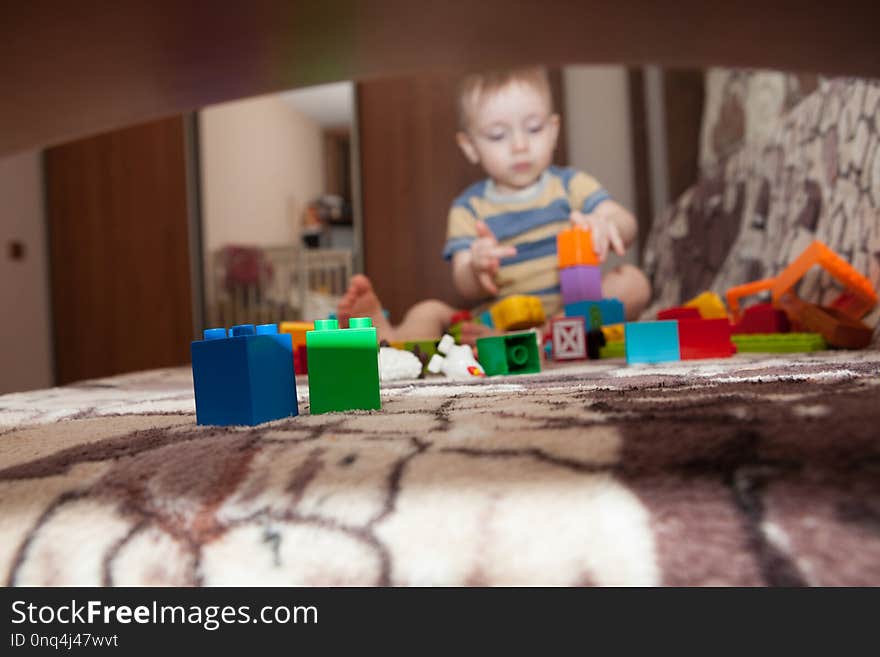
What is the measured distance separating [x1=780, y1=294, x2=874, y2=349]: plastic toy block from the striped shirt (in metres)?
0.60

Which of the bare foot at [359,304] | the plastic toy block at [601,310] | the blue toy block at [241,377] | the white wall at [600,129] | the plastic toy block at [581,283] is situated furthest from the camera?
the white wall at [600,129]

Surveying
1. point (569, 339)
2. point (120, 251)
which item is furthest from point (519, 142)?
point (120, 251)

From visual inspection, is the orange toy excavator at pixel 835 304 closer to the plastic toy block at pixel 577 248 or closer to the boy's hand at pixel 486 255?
the plastic toy block at pixel 577 248

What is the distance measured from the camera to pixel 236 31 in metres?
0.60

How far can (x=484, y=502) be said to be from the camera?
29 centimetres

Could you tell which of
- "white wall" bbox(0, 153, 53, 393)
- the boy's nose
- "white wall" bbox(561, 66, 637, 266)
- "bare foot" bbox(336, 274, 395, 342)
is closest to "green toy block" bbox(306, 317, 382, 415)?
"bare foot" bbox(336, 274, 395, 342)

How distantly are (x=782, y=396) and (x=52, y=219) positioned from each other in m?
2.71

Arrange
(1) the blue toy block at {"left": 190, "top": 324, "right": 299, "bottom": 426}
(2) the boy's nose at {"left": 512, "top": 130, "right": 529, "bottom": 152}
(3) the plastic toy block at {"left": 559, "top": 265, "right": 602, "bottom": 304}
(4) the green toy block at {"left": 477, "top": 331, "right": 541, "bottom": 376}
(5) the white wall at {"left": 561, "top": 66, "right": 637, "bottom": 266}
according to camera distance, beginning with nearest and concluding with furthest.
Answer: (1) the blue toy block at {"left": 190, "top": 324, "right": 299, "bottom": 426}
(4) the green toy block at {"left": 477, "top": 331, "right": 541, "bottom": 376}
(3) the plastic toy block at {"left": 559, "top": 265, "right": 602, "bottom": 304}
(2) the boy's nose at {"left": 512, "top": 130, "right": 529, "bottom": 152}
(5) the white wall at {"left": 561, "top": 66, "right": 637, "bottom": 266}

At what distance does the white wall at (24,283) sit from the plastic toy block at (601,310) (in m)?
2.05

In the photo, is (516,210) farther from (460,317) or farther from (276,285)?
(276,285)

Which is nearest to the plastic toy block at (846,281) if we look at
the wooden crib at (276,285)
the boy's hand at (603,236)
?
the boy's hand at (603,236)

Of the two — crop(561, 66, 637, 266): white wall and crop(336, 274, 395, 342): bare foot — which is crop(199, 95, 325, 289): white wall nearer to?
crop(561, 66, 637, 266): white wall

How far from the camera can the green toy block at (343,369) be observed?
0.50 m

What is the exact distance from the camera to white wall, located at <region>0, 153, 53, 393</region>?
2293 mm
